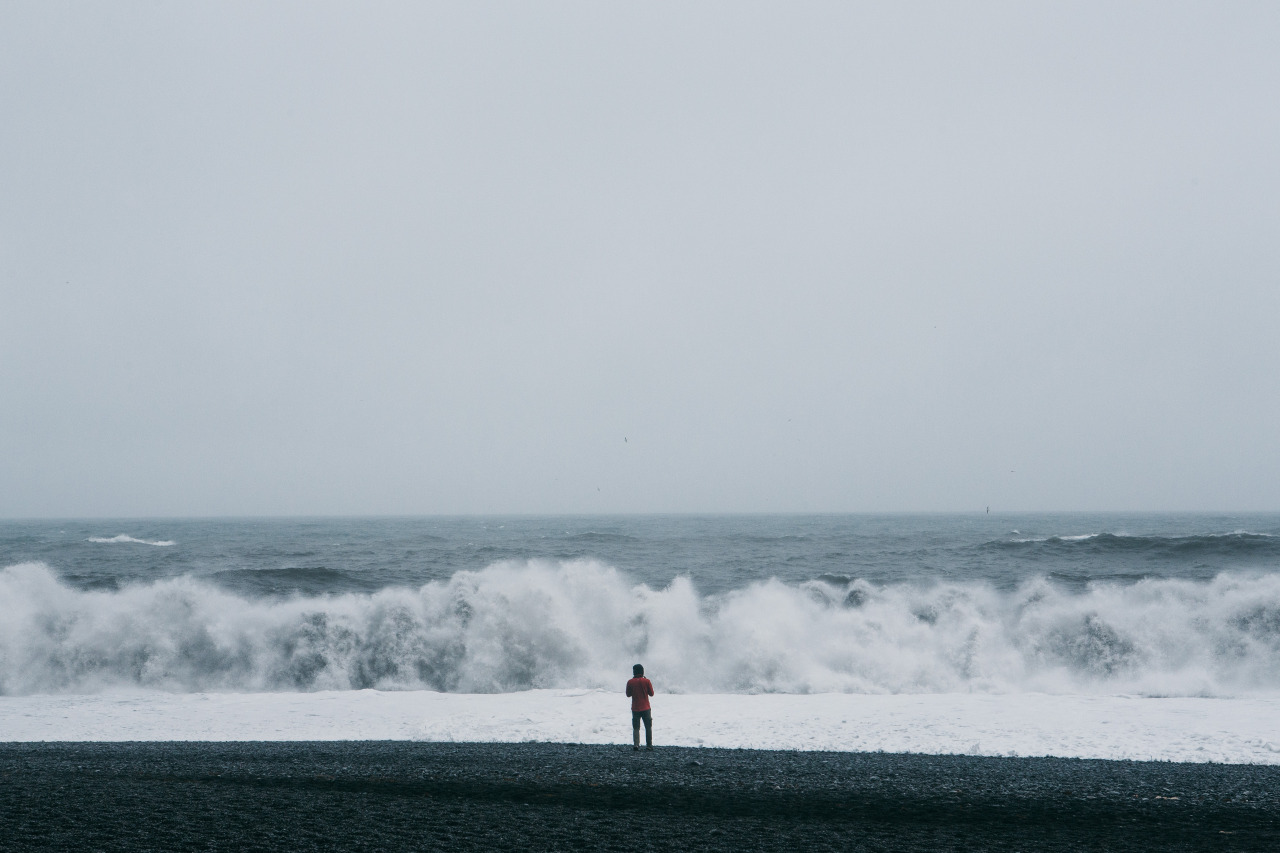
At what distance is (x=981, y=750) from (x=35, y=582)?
2456 centimetres

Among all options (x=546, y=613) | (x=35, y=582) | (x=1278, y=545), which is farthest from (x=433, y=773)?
(x=1278, y=545)

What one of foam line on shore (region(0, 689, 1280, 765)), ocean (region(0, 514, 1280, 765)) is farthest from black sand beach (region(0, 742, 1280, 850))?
ocean (region(0, 514, 1280, 765))

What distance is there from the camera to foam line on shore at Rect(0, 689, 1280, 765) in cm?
1195

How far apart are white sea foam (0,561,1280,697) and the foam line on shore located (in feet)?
4.75

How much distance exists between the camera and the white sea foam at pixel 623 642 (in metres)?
17.9

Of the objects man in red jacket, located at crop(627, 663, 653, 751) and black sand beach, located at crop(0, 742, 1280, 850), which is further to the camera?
man in red jacket, located at crop(627, 663, 653, 751)

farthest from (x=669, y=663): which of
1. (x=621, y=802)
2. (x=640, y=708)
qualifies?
(x=621, y=802)

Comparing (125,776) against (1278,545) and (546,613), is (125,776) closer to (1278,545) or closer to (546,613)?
(546,613)

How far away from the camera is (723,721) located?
13766 mm

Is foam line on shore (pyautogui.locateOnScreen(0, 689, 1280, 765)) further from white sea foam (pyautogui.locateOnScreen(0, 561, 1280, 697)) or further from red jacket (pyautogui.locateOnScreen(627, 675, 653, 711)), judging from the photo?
red jacket (pyautogui.locateOnScreen(627, 675, 653, 711))

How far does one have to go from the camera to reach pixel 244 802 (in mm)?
7855

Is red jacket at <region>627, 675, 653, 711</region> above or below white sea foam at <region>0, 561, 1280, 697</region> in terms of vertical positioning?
above

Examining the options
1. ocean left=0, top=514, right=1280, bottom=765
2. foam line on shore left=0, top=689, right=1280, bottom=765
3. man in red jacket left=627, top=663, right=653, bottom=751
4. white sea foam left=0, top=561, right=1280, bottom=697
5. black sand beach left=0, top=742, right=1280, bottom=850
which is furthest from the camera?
white sea foam left=0, top=561, right=1280, bottom=697

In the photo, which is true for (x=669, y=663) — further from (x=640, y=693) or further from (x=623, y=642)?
(x=640, y=693)
